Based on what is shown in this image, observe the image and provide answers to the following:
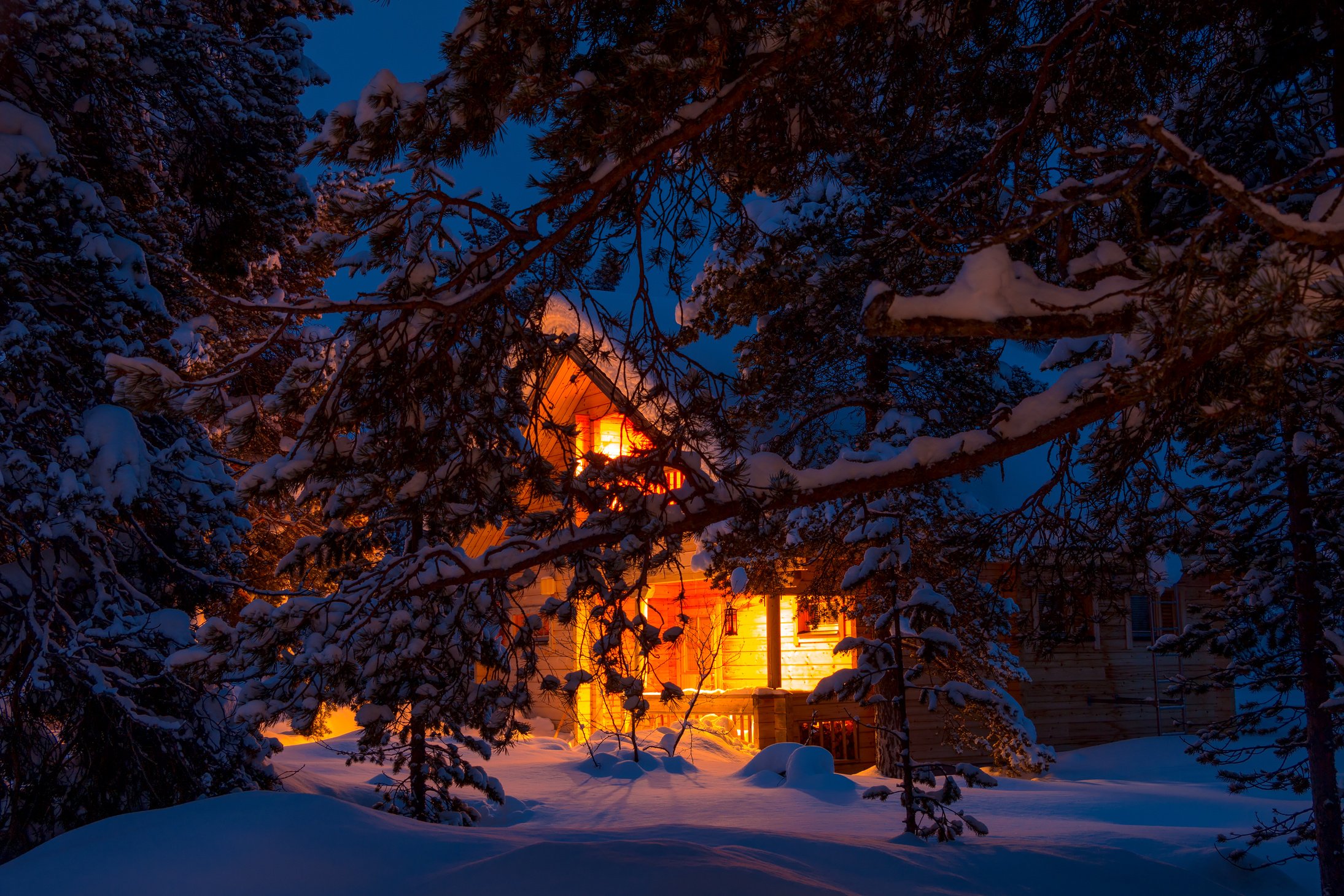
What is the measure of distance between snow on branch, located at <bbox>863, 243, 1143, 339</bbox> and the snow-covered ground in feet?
10.00

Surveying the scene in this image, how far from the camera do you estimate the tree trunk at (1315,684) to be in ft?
23.3

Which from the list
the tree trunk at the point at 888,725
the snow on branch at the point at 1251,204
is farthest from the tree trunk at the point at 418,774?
the snow on branch at the point at 1251,204

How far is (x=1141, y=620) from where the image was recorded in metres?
20.3

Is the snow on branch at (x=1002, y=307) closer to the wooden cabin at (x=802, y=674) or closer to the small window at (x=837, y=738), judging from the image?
the wooden cabin at (x=802, y=674)

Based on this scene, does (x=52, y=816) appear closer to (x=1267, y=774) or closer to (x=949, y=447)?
(x=949, y=447)

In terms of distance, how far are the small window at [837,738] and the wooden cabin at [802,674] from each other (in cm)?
2

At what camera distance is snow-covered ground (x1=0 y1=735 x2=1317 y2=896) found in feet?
14.5

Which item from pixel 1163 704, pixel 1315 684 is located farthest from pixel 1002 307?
pixel 1163 704

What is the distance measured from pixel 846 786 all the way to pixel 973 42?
9.95 m

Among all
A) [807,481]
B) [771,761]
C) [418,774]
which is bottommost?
[771,761]

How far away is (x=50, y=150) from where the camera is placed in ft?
23.0

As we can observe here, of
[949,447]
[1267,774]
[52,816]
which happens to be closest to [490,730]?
[949,447]

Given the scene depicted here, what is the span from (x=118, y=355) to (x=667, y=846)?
4.87 m

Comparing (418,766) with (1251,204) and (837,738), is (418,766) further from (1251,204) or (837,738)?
(837,738)
